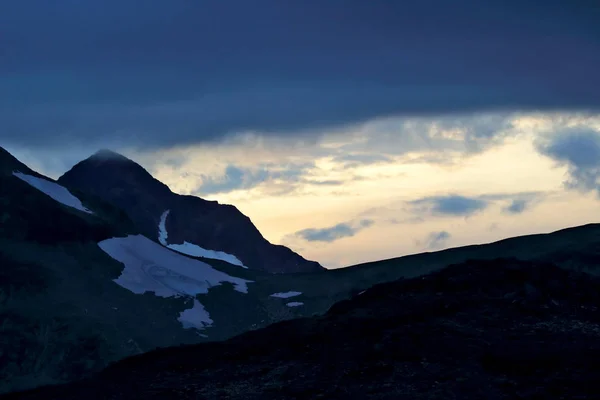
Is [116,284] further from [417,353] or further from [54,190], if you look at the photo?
[417,353]

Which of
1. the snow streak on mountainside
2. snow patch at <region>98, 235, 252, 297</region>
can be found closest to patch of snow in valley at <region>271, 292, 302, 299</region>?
the snow streak on mountainside

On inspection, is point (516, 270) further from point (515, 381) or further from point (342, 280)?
point (342, 280)

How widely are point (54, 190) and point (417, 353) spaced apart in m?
141

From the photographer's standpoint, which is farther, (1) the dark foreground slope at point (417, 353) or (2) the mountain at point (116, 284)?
(2) the mountain at point (116, 284)

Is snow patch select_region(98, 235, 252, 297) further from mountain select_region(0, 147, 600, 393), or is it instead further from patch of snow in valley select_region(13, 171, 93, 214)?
patch of snow in valley select_region(13, 171, 93, 214)

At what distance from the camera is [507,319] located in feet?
136

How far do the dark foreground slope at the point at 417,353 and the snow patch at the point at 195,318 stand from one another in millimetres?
91024

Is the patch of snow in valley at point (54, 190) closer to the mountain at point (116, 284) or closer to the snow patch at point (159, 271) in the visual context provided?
the mountain at point (116, 284)

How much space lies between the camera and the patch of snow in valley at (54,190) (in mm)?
165750

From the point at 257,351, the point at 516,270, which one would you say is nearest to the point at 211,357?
the point at 257,351

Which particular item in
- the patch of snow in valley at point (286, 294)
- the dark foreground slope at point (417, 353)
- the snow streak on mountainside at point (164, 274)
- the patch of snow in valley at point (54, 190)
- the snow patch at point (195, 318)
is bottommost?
the dark foreground slope at point (417, 353)

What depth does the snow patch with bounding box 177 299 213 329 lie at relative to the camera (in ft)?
445

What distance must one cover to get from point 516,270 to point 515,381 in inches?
484

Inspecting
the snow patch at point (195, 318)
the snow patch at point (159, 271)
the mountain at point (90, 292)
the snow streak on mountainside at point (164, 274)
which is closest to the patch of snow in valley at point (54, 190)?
the mountain at point (90, 292)
